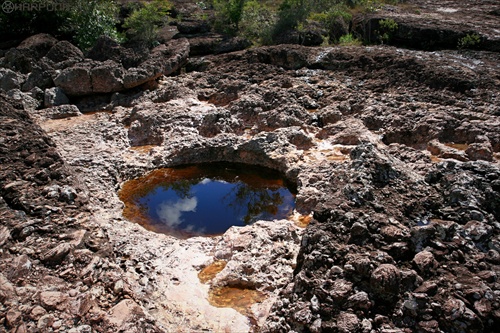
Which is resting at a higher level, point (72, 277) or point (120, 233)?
point (72, 277)

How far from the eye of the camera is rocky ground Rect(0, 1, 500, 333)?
15.4 feet

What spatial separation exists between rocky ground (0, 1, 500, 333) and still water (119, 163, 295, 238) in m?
0.41

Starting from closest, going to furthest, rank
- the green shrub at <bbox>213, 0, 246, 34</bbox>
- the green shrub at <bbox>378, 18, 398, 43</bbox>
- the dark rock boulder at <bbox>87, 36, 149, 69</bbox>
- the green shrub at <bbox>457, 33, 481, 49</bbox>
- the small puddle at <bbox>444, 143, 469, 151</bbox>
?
the small puddle at <bbox>444, 143, 469, 151</bbox>, the green shrub at <bbox>457, 33, 481, 49</bbox>, the dark rock boulder at <bbox>87, 36, 149, 69</bbox>, the green shrub at <bbox>378, 18, 398, 43</bbox>, the green shrub at <bbox>213, 0, 246, 34</bbox>

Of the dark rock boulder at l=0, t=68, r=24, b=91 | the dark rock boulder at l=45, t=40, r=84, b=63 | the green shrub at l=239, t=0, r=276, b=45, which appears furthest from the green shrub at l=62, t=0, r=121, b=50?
the green shrub at l=239, t=0, r=276, b=45

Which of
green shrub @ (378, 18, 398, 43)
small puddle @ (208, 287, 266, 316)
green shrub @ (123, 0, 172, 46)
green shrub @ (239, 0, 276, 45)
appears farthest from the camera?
green shrub @ (239, 0, 276, 45)

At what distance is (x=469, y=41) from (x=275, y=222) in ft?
38.6

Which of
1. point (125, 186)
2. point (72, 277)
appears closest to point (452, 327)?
point (72, 277)

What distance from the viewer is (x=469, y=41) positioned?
14.3m

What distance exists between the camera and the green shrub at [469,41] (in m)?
14.3

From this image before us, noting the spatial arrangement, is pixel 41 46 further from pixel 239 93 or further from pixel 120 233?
pixel 120 233

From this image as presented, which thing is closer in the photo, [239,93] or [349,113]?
[349,113]

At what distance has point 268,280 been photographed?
6215 millimetres

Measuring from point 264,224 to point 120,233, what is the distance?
9.13ft

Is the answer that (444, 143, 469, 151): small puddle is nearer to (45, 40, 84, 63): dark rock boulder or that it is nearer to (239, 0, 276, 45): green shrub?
(239, 0, 276, 45): green shrub
